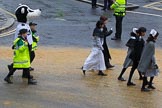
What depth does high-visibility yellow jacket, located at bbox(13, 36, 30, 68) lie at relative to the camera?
11382 millimetres

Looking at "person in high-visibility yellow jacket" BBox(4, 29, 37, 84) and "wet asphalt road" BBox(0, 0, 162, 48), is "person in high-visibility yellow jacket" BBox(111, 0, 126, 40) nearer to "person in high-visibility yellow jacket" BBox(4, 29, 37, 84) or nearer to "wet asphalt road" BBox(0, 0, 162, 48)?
"wet asphalt road" BBox(0, 0, 162, 48)

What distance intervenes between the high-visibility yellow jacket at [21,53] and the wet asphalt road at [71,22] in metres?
5.63

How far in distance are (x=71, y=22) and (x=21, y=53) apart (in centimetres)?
1078

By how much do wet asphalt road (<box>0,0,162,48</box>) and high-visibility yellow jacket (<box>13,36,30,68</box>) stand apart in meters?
5.63

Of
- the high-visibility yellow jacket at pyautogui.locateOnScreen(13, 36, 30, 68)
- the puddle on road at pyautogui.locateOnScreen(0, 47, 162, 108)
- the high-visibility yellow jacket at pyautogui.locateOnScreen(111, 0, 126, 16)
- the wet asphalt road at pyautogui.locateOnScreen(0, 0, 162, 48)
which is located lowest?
the puddle on road at pyautogui.locateOnScreen(0, 47, 162, 108)

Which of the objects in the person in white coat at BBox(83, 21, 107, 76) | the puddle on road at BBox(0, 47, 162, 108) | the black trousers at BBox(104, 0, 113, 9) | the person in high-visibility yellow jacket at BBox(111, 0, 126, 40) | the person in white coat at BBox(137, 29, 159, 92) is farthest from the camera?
the black trousers at BBox(104, 0, 113, 9)

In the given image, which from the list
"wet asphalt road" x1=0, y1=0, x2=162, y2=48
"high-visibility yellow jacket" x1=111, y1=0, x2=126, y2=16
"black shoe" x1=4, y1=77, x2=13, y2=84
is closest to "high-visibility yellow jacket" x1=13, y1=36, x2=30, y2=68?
"black shoe" x1=4, y1=77, x2=13, y2=84

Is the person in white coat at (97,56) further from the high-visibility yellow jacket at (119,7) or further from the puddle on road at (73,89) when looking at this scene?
the high-visibility yellow jacket at (119,7)

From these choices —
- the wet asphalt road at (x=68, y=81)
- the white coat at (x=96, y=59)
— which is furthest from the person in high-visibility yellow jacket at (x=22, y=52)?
the white coat at (x=96, y=59)

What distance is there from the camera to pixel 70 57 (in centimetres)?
1514

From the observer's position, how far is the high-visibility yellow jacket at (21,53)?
11.4 m

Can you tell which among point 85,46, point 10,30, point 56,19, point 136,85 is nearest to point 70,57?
point 85,46

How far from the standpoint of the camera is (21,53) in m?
11.4

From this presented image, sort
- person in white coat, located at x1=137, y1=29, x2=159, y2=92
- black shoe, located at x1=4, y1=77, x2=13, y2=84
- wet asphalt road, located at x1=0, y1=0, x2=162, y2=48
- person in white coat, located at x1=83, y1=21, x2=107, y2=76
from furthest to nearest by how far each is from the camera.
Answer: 1. wet asphalt road, located at x1=0, y1=0, x2=162, y2=48
2. person in white coat, located at x1=83, y1=21, x2=107, y2=76
3. black shoe, located at x1=4, y1=77, x2=13, y2=84
4. person in white coat, located at x1=137, y1=29, x2=159, y2=92
